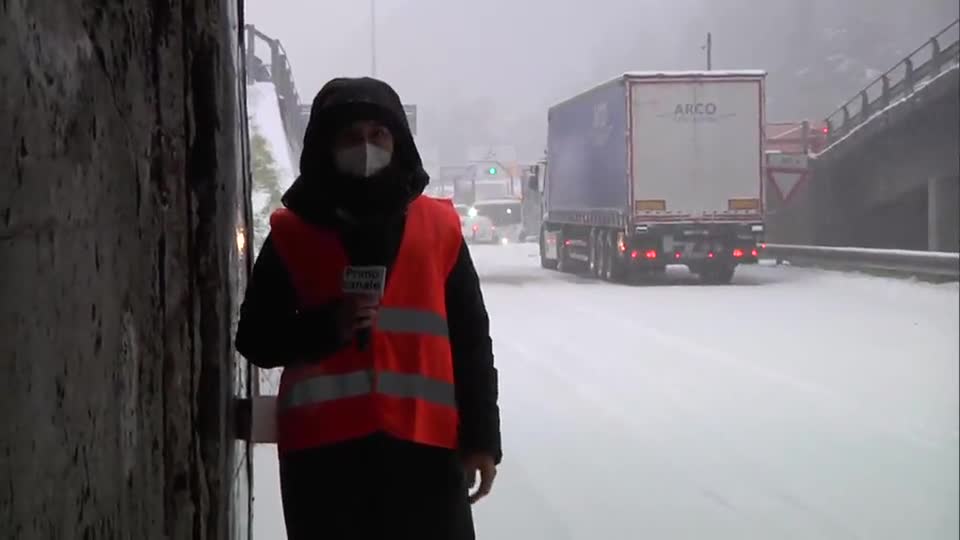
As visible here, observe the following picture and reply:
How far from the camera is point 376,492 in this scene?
202 cm

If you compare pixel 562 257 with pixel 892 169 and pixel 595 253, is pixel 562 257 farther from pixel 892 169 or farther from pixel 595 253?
pixel 892 169

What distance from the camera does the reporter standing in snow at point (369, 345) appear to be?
79.3 inches

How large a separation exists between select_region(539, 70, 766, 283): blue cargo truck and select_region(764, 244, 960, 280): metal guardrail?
0.76 metres

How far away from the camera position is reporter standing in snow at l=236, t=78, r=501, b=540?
2.01 metres

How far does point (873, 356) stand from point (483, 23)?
4.30 meters

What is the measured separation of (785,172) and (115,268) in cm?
1499

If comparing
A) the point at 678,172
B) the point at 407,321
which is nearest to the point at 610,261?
the point at 678,172

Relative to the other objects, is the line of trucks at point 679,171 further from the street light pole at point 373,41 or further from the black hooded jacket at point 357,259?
the black hooded jacket at point 357,259

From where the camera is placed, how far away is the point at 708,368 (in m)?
7.41

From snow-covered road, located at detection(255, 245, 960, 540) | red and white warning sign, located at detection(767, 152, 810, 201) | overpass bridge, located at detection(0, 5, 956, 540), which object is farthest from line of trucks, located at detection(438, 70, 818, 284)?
overpass bridge, located at detection(0, 5, 956, 540)

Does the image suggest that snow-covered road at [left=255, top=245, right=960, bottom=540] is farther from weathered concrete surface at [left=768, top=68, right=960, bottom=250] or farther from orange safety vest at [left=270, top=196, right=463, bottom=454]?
weathered concrete surface at [left=768, top=68, right=960, bottom=250]

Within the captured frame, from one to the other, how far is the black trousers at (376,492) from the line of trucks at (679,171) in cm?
1301

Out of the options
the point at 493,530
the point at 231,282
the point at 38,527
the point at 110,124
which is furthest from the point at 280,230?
the point at 493,530

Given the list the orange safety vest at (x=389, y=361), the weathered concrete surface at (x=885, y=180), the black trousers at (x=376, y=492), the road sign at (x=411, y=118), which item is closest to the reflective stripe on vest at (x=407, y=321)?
the orange safety vest at (x=389, y=361)
